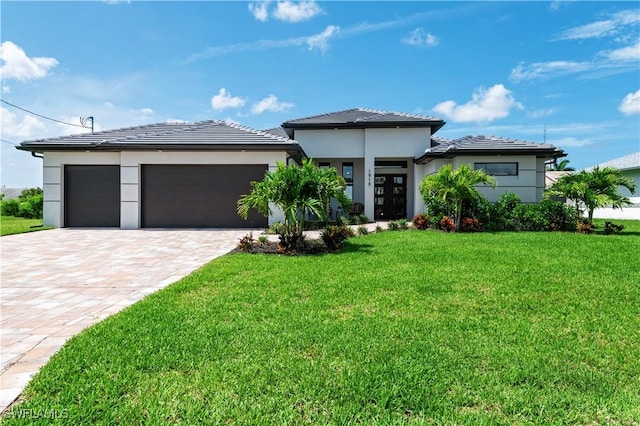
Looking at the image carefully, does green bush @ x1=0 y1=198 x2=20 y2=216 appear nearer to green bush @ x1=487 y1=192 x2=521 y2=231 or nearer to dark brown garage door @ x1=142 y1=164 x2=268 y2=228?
dark brown garage door @ x1=142 y1=164 x2=268 y2=228

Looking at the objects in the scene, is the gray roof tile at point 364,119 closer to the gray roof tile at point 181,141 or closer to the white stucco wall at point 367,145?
the white stucco wall at point 367,145

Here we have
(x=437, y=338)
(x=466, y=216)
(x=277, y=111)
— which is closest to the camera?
(x=437, y=338)

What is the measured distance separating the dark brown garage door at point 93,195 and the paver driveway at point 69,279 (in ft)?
9.24

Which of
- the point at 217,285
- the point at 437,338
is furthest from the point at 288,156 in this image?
the point at 437,338

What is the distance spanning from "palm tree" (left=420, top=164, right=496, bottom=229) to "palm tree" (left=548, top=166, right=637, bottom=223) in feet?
10.2

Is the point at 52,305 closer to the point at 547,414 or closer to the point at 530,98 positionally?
the point at 547,414

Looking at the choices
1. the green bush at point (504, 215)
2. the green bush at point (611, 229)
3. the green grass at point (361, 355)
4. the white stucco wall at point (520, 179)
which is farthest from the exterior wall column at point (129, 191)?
the green bush at point (611, 229)

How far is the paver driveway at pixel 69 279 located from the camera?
3338 mm

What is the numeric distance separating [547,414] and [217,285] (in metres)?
4.53

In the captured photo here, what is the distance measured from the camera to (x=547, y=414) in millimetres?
2311

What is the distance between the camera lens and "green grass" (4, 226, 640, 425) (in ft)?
7.72

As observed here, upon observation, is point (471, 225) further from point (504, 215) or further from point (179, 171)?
point (179, 171)

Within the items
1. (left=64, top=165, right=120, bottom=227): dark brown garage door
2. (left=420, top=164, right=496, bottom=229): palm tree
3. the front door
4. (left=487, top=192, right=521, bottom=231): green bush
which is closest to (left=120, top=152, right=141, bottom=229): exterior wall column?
(left=64, top=165, right=120, bottom=227): dark brown garage door

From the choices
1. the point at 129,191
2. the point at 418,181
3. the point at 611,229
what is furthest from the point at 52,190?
the point at 611,229
